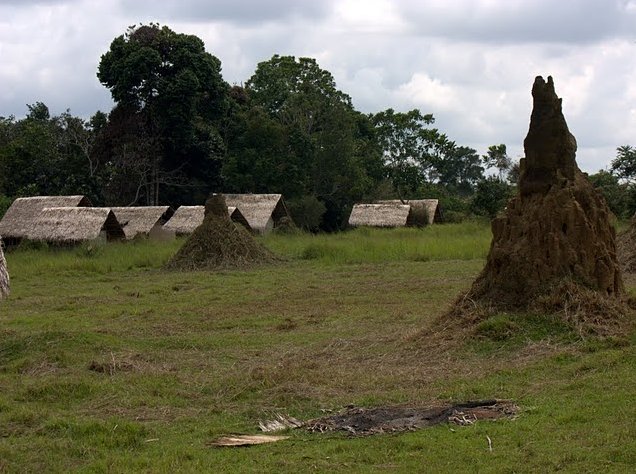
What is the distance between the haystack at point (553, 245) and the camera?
412 inches

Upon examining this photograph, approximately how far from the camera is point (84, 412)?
8.35 metres

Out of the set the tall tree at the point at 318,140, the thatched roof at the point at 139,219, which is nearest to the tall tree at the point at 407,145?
the tall tree at the point at 318,140

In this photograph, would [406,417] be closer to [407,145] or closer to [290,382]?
[290,382]

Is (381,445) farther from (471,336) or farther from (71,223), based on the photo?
(71,223)

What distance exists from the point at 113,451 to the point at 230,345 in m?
4.80

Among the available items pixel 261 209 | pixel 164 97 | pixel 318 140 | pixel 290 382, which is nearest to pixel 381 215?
pixel 318 140

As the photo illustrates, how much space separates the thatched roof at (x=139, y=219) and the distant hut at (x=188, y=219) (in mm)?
487

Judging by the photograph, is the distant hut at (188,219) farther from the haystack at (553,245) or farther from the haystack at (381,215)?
the haystack at (553,245)

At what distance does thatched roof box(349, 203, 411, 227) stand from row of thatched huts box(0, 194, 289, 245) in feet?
12.2

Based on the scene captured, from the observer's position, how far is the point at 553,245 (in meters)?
10.7

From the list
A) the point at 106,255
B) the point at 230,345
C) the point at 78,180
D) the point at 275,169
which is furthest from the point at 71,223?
the point at 230,345

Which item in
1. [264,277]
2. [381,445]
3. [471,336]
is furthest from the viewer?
[264,277]

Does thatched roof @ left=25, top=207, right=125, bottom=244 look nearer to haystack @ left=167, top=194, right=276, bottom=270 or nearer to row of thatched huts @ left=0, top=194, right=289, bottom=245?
row of thatched huts @ left=0, top=194, right=289, bottom=245

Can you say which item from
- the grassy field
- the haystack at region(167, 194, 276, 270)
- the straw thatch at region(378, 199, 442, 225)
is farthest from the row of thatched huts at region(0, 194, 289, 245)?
the grassy field
